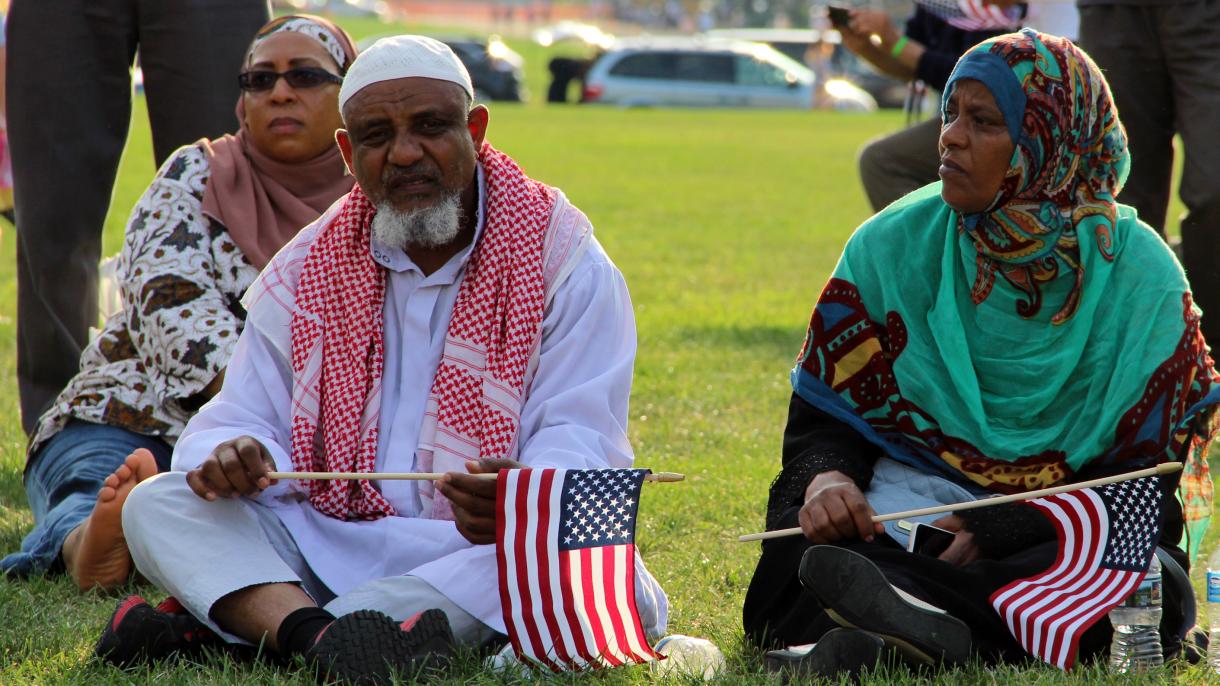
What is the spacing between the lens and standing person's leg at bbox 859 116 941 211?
7.02 metres

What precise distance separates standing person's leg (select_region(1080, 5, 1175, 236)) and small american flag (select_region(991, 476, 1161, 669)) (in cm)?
281

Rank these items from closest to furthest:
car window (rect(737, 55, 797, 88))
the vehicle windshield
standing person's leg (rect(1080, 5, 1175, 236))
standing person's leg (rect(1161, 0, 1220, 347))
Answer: standing person's leg (rect(1161, 0, 1220, 347)), standing person's leg (rect(1080, 5, 1175, 236)), the vehicle windshield, car window (rect(737, 55, 797, 88))

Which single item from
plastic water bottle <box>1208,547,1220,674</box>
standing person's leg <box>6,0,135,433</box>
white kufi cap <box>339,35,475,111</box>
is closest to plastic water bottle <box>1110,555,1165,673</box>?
plastic water bottle <box>1208,547,1220,674</box>

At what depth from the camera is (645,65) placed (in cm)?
3653

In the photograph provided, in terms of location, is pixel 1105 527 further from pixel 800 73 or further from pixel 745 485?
pixel 800 73

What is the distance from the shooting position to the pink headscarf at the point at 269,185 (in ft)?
16.2

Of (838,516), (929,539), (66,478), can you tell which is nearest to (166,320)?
(66,478)

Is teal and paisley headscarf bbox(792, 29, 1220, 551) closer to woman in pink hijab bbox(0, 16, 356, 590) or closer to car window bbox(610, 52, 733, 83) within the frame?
woman in pink hijab bbox(0, 16, 356, 590)

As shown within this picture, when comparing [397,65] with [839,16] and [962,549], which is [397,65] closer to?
[962,549]

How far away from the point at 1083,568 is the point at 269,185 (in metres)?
2.63

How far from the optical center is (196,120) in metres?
5.71

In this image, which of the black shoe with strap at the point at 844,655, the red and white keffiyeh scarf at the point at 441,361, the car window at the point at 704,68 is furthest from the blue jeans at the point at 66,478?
the car window at the point at 704,68

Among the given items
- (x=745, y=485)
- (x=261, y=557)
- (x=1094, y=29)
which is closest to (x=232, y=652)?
(x=261, y=557)

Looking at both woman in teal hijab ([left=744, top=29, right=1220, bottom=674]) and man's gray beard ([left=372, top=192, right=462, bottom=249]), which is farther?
man's gray beard ([left=372, top=192, right=462, bottom=249])
